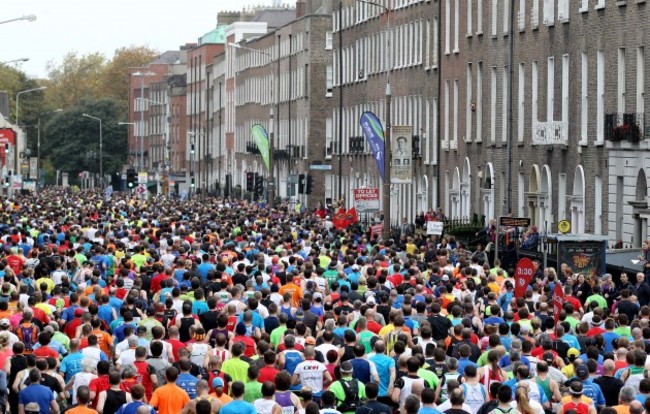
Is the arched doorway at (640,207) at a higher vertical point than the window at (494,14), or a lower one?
lower

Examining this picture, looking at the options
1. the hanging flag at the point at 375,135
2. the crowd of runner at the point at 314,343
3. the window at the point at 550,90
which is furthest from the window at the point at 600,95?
the crowd of runner at the point at 314,343

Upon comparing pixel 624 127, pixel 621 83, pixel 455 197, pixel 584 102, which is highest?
pixel 621 83

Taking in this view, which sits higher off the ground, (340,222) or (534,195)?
(534,195)

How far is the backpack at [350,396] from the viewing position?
60.2 ft

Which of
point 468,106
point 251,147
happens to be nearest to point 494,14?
point 468,106

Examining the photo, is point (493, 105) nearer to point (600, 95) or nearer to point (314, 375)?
point (600, 95)

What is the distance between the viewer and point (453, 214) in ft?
233

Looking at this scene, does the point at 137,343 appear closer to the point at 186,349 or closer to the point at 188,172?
the point at 186,349

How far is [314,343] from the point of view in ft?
71.2

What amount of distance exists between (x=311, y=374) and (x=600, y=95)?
3350cm

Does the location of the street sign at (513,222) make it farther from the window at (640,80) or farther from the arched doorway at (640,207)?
the window at (640,80)

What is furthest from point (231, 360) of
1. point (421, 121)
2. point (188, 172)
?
point (188, 172)

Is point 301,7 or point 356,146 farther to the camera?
point 301,7

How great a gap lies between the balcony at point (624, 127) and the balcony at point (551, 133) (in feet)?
14.5
